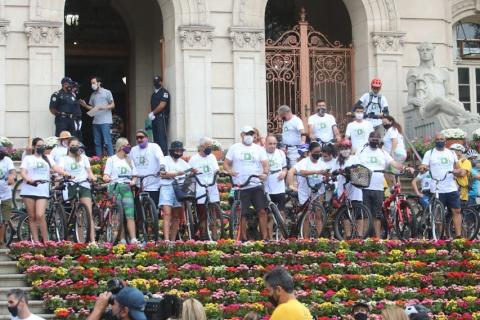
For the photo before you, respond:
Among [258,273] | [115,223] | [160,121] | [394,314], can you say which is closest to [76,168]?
[115,223]

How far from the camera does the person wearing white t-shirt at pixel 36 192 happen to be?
74.5 ft

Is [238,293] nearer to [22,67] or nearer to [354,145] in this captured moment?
[354,145]

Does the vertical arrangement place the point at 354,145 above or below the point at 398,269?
above

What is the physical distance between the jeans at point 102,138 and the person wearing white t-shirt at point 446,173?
7.85 meters

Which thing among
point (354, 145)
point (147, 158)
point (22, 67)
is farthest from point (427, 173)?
point (22, 67)

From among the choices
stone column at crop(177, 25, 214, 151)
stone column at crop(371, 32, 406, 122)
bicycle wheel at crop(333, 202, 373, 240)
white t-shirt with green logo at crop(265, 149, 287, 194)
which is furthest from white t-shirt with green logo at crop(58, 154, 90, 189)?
stone column at crop(371, 32, 406, 122)

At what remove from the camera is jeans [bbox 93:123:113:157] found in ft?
98.3

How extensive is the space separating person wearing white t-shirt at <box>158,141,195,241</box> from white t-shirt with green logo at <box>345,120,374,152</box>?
4302mm

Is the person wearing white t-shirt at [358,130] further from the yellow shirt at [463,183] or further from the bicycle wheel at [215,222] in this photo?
the bicycle wheel at [215,222]

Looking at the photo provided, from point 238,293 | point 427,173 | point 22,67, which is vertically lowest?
point 238,293

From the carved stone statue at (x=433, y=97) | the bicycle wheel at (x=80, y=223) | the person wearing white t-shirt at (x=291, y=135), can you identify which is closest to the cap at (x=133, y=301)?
the bicycle wheel at (x=80, y=223)

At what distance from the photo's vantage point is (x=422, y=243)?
2352cm

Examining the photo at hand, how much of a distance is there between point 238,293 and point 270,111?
11873mm

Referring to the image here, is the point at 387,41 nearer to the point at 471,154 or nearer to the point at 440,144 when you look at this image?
the point at 471,154
